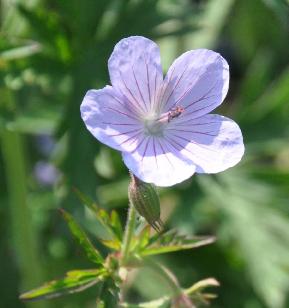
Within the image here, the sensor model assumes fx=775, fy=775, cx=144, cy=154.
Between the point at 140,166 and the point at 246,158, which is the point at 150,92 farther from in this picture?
the point at 246,158

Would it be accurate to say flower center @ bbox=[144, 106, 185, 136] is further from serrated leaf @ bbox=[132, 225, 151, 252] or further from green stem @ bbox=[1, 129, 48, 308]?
green stem @ bbox=[1, 129, 48, 308]

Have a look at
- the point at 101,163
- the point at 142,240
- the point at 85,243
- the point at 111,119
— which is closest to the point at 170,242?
the point at 142,240

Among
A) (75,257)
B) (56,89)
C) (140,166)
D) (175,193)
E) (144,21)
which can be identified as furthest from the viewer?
(75,257)

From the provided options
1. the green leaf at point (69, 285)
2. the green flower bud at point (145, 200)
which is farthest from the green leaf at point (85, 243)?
the green flower bud at point (145, 200)

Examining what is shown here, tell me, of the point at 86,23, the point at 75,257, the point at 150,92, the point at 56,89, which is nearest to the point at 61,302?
the point at 75,257

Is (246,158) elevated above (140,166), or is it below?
below

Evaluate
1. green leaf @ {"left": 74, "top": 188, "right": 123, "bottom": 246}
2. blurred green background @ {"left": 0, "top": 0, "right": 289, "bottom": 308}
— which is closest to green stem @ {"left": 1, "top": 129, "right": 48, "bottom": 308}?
blurred green background @ {"left": 0, "top": 0, "right": 289, "bottom": 308}

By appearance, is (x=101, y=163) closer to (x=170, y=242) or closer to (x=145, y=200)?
(x=170, y=242)

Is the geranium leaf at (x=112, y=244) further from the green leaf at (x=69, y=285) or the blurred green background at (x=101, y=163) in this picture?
Result: the blurred green background at (x=101, y=163)
